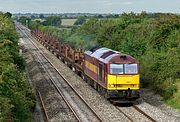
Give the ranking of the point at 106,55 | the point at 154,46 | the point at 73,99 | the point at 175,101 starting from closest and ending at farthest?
the point at 175,101
the point at 106,55
the point at 73,99
the point at 154,46

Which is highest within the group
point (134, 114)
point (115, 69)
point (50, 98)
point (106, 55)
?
point (106, 55)

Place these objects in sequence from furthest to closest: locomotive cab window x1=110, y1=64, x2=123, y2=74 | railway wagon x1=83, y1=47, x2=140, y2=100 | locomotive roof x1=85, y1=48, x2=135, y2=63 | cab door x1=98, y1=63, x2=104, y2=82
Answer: cab door x1=98, y1=63, x2=104, y2=82
locomotive roof x1=85, y1=48, x2=135, y2=63
locomotive cab window x1=110, y1=64, x2=123, y2=74
railway wagon x1=83, y1=47, x2=140, y2=100

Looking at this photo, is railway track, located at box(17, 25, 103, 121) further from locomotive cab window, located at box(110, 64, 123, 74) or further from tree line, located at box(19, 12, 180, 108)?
tree line, located at box(19, 12, 180, 108)

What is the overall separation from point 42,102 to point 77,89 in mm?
5838

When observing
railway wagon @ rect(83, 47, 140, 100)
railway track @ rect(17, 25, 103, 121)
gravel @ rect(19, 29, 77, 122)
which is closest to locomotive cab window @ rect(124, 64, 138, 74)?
railway wagon @ rect(83, 47, 140, 100)

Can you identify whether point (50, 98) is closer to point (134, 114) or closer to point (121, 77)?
point (121, 77)

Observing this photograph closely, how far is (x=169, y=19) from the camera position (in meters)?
39.9

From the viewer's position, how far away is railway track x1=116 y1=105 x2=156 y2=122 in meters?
21.9

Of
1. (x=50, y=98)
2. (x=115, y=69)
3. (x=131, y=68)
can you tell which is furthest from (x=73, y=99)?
Result: (x=131, y=68)

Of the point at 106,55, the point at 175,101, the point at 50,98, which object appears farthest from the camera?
the point at 50,98

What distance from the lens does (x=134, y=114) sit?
76.4 feet

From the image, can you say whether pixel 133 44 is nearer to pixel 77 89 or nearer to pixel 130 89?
pixel 77 89

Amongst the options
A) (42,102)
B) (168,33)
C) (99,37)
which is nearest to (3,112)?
(42,102)

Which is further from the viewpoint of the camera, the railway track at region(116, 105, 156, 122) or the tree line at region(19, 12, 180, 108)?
the tree line at region(19, 12, 180, 108)
